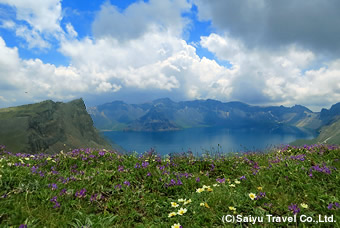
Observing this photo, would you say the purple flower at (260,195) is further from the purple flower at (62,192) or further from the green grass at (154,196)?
the purple flower at (62,192)

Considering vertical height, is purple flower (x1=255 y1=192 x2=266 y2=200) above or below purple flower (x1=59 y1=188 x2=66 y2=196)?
below

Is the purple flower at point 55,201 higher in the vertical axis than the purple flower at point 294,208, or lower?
higher

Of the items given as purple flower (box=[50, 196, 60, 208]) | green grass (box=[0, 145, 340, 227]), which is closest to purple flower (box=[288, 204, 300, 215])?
green grass (box=[0, 145, 340, 227])

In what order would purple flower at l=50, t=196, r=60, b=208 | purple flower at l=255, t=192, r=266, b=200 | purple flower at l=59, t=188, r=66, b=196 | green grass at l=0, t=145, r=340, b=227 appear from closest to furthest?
green grass at l=0, t=145, r=340, b=227 < purple flower at l=50, t=196, r=60, b=208 < purple flower at l=255, t=192, r=266, b=200 < purple flower at l=59, t=188, r=66, b=196

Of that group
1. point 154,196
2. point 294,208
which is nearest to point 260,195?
point 294,208

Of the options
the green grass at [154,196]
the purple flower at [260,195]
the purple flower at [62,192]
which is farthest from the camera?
the purple flower at [62,192]

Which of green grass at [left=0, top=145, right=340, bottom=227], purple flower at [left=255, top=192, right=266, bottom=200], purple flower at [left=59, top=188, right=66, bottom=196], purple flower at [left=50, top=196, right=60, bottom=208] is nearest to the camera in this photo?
green grass at [left=0, top=145, right=340, bottom=227]

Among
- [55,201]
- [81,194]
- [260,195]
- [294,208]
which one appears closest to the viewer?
[294,208]

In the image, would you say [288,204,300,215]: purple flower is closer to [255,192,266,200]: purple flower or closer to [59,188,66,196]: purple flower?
[255,192,266,200]: purple flower

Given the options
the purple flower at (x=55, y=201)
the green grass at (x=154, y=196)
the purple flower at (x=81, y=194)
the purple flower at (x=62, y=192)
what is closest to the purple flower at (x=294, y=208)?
the green grass at (x=154, y=196)

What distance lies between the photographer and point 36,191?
5430 mm

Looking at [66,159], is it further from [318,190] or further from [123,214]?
[318,190]

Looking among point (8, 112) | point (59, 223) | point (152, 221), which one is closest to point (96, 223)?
point (59, 223)

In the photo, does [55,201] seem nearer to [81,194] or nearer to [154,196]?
[81,194]
